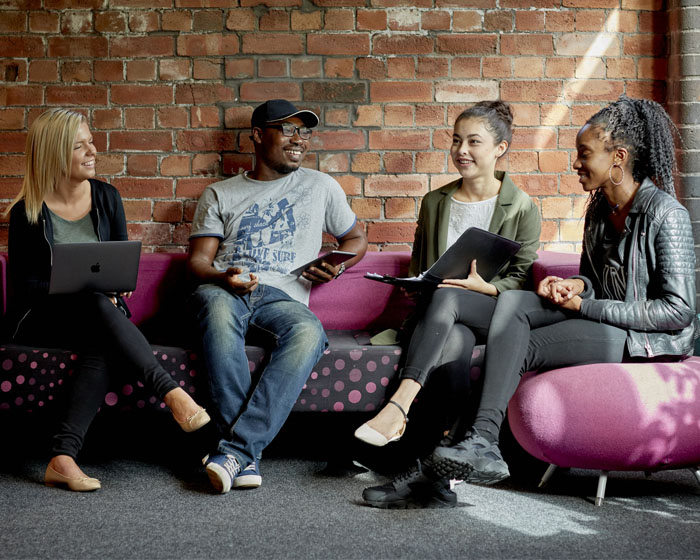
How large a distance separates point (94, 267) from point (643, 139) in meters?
1.77

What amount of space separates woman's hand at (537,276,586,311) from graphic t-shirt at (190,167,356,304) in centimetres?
88

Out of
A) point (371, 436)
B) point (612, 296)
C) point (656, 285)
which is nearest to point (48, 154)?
point (371, 436)

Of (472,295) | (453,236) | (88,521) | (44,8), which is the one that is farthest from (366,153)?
(88,521)

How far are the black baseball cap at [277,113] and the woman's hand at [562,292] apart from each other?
1.12 m

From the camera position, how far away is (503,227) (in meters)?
2.62

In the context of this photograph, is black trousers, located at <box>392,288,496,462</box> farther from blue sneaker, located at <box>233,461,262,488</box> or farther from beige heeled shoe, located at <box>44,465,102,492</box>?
beige heeled shoe, located at <box>44,465,102,492</box>

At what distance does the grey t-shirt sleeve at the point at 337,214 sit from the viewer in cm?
284

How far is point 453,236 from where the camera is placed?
8.82 feet

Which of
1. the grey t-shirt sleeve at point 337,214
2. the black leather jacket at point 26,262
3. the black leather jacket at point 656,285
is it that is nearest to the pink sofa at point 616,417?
the black leather jacket at point 656,285

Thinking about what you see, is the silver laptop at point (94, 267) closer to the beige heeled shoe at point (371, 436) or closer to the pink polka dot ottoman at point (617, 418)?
the beige heeled shoe at point (371, 436)

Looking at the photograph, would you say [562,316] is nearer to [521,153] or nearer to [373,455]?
[373,455]

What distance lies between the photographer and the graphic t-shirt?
2.73 m

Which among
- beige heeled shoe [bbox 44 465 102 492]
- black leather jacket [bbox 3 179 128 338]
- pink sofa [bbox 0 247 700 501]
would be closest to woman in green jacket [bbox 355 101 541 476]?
pink sofa [bbox 0 247 700 501]

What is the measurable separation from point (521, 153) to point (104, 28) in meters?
1.83
